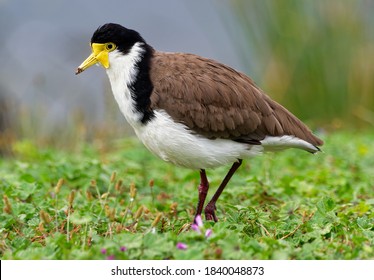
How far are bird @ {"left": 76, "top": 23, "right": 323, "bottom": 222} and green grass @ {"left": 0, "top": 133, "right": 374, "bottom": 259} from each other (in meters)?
0.37

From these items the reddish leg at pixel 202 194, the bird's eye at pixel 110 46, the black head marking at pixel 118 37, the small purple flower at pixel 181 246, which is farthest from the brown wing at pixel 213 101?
the small purple flower at pixel 181 246

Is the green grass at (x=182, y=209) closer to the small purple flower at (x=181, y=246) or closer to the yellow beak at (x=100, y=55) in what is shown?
the small purple flower at (x=181, y=246)

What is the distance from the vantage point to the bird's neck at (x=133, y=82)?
498 centimetres

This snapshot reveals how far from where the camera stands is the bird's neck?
4984 millimetres

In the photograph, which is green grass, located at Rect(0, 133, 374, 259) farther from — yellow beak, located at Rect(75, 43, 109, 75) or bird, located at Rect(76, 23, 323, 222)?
yellow beak, located at Rect(75, 43, 109, 75)

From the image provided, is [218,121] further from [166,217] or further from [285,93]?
[285,93]

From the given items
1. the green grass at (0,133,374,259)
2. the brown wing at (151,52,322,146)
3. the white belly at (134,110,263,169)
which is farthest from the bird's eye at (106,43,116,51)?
the green grass at (0,133,374,259)

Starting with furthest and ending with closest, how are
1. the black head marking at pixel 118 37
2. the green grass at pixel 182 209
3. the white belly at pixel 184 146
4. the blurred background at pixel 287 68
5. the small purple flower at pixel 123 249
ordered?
the blurred background at pixel 287 68, the black head marking at pixel 118 37, the white belly at pixel 184 146, the green grass at pixel 182 209, the small purple flower at pixel 123 249

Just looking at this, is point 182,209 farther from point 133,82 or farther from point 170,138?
point 133,82

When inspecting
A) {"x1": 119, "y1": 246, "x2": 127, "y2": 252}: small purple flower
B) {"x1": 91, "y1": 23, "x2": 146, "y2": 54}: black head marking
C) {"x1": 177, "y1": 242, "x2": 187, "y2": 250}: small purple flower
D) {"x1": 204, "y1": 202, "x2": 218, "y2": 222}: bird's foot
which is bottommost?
{"x1": 204, "y1": 202, "x2": 218, "y2": 222}: bird's foot

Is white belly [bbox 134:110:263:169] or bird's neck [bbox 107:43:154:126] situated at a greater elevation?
bird's neck [bbox 107:43:154:126]

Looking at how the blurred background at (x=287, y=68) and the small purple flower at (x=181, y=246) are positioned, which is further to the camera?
the blurred background at (x=287, y=68)

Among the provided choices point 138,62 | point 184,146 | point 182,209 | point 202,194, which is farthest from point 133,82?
point 182,209
